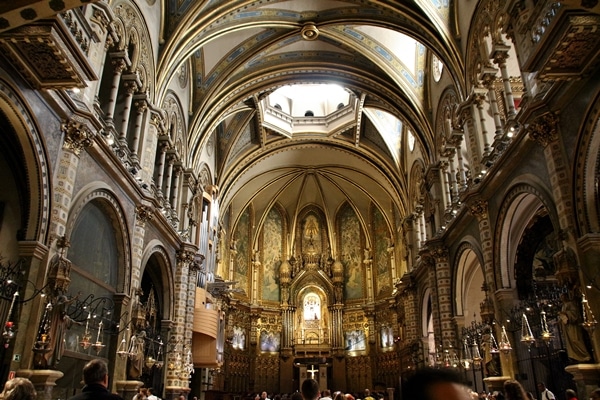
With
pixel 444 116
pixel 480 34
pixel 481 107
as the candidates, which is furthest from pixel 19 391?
pixel 444 116

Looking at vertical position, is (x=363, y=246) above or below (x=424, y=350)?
above

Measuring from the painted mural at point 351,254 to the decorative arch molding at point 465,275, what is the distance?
13.7m

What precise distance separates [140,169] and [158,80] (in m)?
3.49

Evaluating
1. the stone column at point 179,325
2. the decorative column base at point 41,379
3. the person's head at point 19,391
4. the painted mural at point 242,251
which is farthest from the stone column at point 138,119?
the painted mural at point 242,251

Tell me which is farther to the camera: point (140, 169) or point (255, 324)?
point (255, 324)

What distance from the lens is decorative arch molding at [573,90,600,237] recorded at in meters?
9.55

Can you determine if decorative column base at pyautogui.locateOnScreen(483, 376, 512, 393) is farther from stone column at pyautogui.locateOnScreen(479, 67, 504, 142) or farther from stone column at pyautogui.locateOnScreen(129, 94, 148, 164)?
stone column at pyautogui.locateOnScreen(129, 94, 148, 164)

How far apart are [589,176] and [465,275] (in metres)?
10.1

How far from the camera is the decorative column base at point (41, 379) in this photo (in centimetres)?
916

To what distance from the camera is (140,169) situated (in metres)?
15.6

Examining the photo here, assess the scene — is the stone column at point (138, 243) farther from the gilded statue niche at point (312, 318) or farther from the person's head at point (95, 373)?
the gilded statue niche at point (312, 318)

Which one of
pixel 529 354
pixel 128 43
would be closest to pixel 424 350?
pixel 529 354

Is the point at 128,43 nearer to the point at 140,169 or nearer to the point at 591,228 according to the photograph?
the point at 140,169

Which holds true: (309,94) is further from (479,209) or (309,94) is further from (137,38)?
(479,209)
